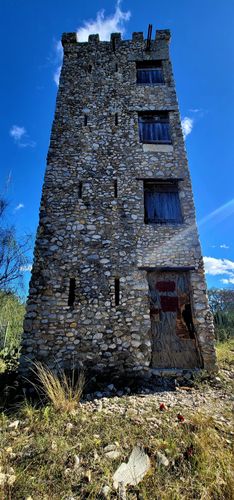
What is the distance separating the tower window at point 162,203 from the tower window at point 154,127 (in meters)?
1.89

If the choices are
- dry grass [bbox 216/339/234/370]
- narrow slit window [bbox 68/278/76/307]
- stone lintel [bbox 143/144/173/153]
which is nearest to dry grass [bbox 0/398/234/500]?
narrow slit window [bbox 68/278/76/307]

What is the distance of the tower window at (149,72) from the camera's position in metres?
10.7

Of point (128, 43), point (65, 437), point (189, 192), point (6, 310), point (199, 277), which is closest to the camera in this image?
point (65, 437)

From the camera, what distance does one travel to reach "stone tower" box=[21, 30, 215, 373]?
6.70 meters

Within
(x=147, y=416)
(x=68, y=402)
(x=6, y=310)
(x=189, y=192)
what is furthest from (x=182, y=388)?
(x=6, y=310)

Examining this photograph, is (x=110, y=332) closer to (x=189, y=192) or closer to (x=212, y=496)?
(x=212, y=496)

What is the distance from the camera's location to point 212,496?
2.73 metres

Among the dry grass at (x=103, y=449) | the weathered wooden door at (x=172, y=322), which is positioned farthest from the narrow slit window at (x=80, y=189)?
the dry grass at (x=103, y=449)

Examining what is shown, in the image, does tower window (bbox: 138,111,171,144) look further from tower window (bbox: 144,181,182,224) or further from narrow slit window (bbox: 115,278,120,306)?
narrow slit window (bbox: 115,278,120,306)

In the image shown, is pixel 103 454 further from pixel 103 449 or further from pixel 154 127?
pixel 154 127

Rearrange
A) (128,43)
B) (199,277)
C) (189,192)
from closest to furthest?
(199,277), (189,192), (128,43)

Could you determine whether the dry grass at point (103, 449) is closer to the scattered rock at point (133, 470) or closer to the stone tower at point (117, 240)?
the scattered rock at point (133, 470)

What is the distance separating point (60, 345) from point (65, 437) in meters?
2.85

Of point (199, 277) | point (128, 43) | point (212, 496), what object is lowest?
point (212, 496)
